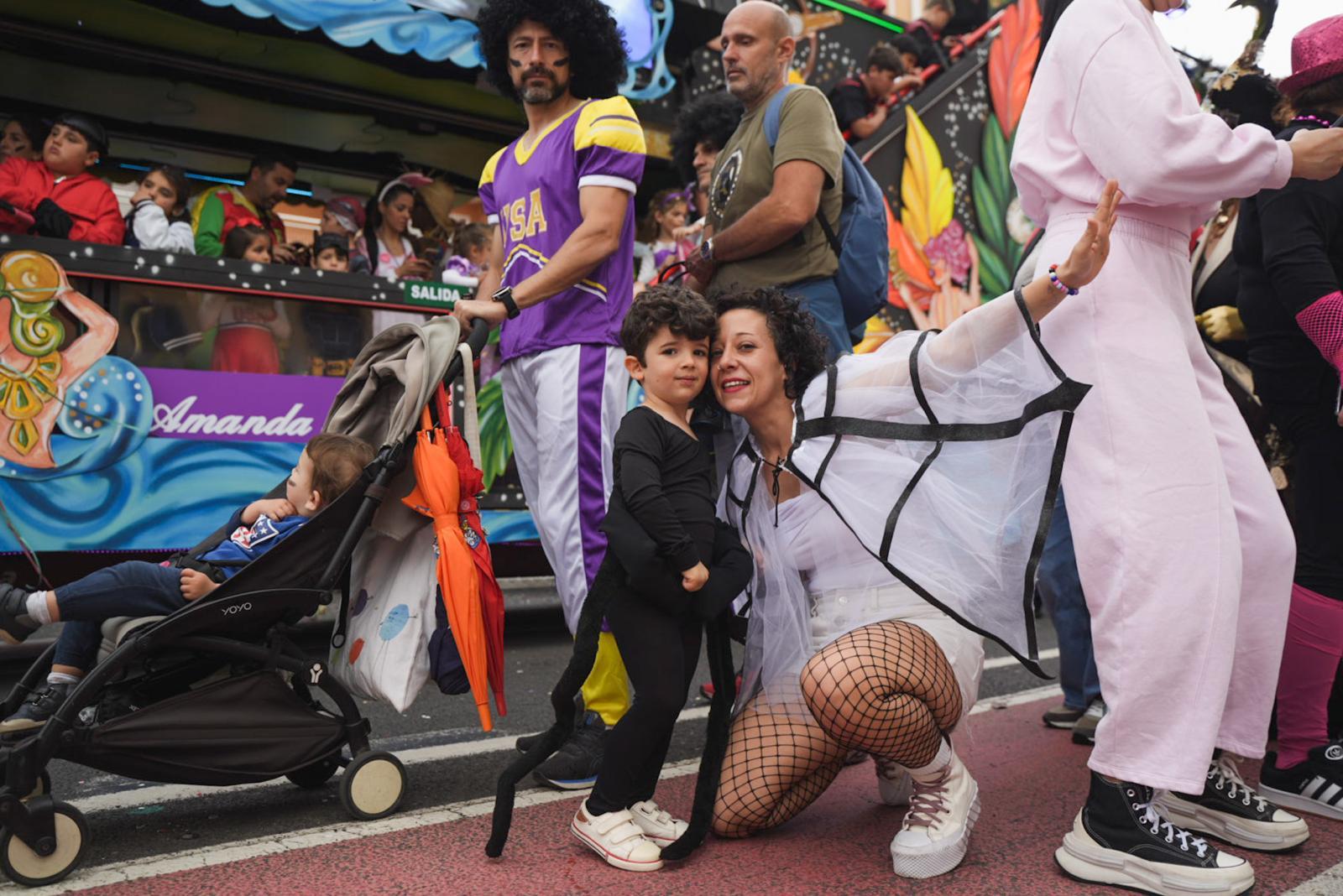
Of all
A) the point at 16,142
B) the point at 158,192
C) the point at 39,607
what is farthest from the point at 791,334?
the point at 16,142


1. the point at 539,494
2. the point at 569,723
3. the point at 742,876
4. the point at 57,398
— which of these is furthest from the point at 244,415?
the point at 742,876

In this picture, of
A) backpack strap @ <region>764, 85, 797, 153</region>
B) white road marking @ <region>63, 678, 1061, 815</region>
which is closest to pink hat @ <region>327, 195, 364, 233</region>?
backpack strap @ <region>764, 85, 797, 153</region>

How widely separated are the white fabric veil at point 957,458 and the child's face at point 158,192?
14.3 ft

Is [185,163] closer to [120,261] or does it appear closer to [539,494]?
[120,261]

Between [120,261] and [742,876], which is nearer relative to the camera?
[742,876]

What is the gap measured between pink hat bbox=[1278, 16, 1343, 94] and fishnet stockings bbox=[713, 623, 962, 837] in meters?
1.95

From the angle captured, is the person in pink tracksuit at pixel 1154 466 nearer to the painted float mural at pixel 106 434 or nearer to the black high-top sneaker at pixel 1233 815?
the black high-top sneaker at pixel 1233 815

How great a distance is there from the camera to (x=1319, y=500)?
3139mm

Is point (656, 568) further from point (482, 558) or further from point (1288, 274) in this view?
point (1288, 274)

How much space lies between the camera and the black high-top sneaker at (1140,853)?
7.66 feet

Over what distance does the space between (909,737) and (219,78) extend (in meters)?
7.51

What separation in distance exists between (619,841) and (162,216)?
13.8 feet

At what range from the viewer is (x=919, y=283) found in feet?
30.8

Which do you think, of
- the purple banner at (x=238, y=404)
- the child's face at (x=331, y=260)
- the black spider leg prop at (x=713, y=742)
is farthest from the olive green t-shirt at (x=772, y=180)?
the child's face at (x=331, y=260)
